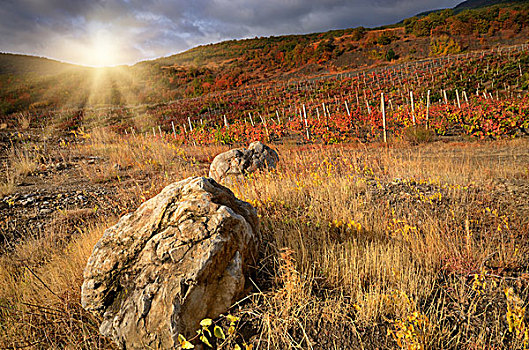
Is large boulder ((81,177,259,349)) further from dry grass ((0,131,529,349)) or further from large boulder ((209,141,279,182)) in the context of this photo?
large boulder ((209,141,279,182))

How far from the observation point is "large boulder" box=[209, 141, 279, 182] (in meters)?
5.41

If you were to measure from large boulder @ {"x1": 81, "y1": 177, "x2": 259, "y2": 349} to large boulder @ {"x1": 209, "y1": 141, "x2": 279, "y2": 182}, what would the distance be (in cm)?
343

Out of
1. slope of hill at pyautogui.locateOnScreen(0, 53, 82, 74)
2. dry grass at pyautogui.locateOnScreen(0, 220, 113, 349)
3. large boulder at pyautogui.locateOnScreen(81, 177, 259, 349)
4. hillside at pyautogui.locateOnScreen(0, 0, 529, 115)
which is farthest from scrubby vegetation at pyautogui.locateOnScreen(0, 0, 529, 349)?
slope of hill at pyautogui.locateOnScreen(0, 53, 82, 74)

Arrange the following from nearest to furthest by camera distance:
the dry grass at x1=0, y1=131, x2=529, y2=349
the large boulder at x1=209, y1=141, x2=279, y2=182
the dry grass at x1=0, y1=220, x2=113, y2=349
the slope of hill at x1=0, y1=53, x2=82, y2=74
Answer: the dry grass at x1=0, y1=131, x2=529, y2=349
the dry grass at x1=0, y1=220, x2=113, y2=349
the large boulder at x1=209, y1=141, x2=279, y2=182
the slope of hill at x1=0, y1=53, x2=82, y2=74

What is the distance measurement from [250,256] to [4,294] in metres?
2.50

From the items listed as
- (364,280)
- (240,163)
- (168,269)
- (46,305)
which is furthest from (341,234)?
(240,163)

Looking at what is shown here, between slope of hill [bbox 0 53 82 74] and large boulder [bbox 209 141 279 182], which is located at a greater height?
slope of hill [bbox 0 53 82 74]

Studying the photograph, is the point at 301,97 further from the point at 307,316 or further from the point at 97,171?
the point at 307,316

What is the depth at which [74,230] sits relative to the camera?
375 centimetres

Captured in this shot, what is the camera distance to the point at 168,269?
5.05 feet

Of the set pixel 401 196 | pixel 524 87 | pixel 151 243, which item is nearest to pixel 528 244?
pixel 401 196

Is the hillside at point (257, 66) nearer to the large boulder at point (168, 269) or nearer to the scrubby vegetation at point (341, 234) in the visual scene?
the scrubby vegetation at point (341, 234)

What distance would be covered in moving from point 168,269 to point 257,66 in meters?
50.0

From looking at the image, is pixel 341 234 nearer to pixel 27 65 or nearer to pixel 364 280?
pixel 364 280
